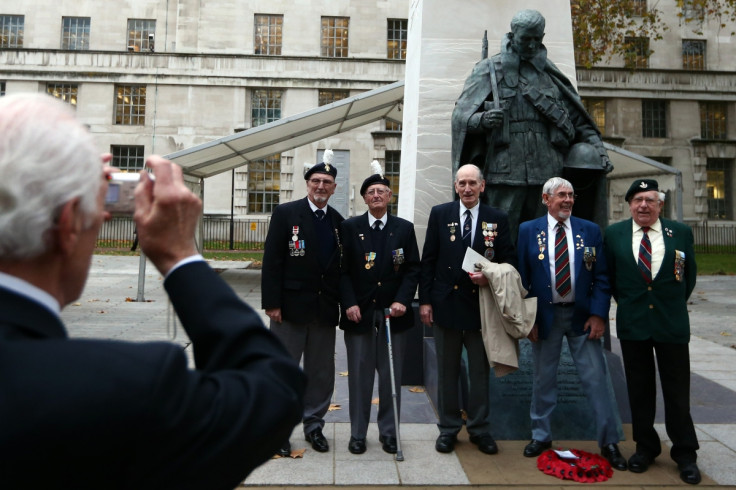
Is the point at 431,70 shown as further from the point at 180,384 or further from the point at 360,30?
the point at 360,30

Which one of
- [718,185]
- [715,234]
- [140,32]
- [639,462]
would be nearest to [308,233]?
[639,462]

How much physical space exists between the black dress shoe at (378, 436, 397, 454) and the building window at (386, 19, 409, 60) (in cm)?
3045

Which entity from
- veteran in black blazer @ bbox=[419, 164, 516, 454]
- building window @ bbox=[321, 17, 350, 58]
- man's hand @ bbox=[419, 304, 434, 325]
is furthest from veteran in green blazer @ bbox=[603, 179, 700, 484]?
building window @ bbox=[321, 17, 350, 58]

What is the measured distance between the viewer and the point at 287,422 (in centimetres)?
106

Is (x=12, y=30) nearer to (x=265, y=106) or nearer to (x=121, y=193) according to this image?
(x=265, y=106)

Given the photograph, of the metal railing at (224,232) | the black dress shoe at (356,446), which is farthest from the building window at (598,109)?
the black dress shoe at (356,446)

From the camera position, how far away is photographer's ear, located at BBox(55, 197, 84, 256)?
0.99m

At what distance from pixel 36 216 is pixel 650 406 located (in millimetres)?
4385

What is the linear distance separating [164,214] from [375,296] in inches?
149

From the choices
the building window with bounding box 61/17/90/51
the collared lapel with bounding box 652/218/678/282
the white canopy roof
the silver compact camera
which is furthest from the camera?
the building window with bounding box 61/17/90/51

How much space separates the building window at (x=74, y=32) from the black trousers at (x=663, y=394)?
117ft

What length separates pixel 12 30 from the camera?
3300 centimetres

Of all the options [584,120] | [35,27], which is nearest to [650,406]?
[584,120]

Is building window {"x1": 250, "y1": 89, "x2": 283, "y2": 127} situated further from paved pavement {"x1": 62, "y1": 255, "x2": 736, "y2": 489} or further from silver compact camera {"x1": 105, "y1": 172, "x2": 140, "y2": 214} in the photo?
silver compact camera {"x1": 105, "y1": 172, "x2": 140, "y2": 214}
